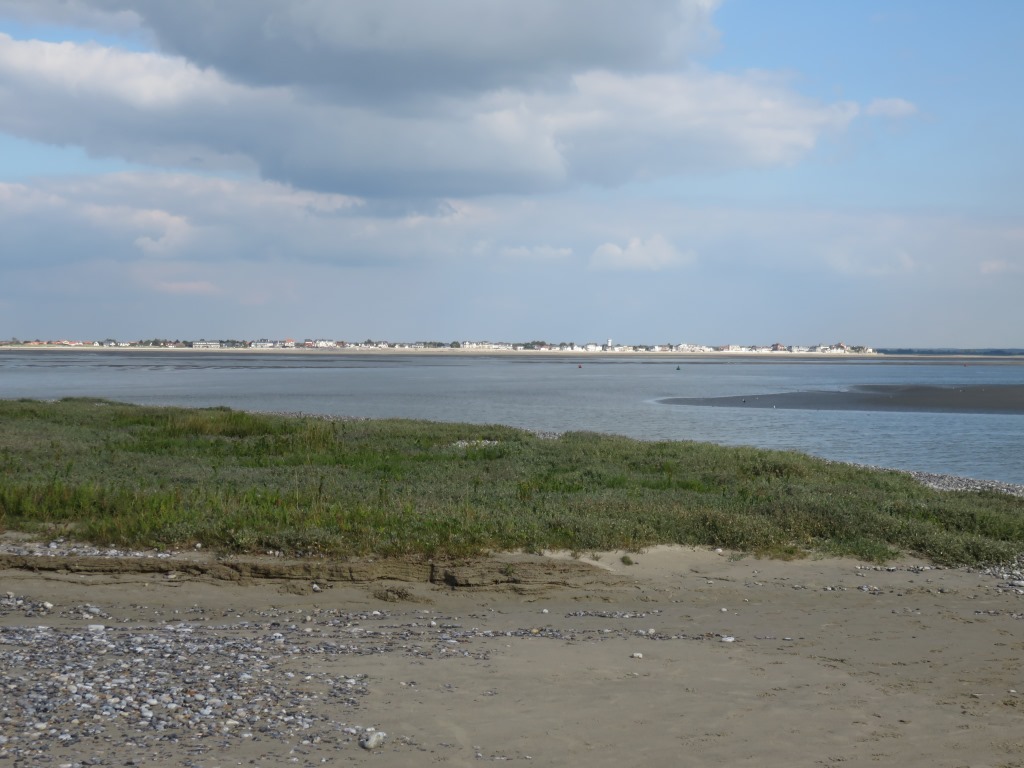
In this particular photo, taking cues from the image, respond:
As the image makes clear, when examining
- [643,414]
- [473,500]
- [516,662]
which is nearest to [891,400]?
[643,414]

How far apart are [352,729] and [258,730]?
2.54 feet

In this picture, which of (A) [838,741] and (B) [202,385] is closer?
(A) [838,741]

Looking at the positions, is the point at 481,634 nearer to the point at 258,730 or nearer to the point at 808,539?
the point at 258,730

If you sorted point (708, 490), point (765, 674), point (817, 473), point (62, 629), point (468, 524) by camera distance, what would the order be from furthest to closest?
point (817, 473), point (708, 490), point (468, 524), point (62, 629), point (765, 674)

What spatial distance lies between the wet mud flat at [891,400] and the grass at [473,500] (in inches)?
1643

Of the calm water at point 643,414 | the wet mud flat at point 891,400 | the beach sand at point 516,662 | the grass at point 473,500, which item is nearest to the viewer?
the beach sand at point 516,662

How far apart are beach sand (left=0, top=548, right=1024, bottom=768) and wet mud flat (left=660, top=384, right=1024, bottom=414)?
175ft

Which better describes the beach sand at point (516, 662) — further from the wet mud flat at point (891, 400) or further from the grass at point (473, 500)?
the wet mud flat at point (891, 400)

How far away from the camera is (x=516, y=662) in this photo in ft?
33.6

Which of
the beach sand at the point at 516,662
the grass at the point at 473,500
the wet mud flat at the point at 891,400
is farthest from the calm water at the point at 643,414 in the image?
the beach sand at the point at 516,662

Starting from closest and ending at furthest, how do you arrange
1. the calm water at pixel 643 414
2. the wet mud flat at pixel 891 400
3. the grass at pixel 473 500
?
the grass at pixel 473 500
the calm water at pixel 643 414
the wet mud flat at pixel 891 400

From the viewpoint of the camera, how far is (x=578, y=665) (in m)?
10.2

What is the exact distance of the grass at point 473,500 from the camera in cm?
1521

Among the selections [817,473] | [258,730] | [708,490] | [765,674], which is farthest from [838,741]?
[817,473]
